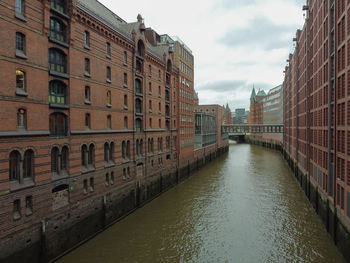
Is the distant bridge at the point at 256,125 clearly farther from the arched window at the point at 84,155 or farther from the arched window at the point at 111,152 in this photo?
the arched window at the point at 84,155

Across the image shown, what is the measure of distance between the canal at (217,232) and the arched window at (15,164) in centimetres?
609

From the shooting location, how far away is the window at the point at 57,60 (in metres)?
16.6

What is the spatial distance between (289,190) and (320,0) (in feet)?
73.8

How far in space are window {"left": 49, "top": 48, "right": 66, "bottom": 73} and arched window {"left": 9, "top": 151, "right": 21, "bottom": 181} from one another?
19.6ft

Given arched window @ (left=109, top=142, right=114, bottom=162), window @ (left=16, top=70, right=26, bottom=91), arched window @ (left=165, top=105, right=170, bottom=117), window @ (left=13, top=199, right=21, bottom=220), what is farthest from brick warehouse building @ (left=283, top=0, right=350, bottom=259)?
window @ (left=16, top=70, right=26, bottom=91)

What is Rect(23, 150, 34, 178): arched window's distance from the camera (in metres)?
14.6

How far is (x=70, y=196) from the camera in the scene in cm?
1764

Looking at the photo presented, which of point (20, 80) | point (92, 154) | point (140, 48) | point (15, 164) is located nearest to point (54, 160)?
point (15, 164)

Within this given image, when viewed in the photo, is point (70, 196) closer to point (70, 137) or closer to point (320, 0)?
point (70, 137)

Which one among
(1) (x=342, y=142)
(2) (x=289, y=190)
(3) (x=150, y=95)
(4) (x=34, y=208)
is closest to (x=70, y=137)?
(4) (x=34, y=208)

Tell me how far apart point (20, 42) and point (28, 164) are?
22.4ft

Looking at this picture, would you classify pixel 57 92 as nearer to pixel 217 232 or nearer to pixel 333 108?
pixel 217 232

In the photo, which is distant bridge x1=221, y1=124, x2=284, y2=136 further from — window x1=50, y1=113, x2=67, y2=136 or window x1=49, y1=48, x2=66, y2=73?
window x1=49, y1=48, x2=66, y2=73

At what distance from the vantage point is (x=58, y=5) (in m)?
17.1
